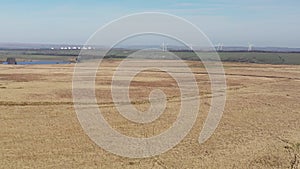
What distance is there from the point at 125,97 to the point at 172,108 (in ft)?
23.8

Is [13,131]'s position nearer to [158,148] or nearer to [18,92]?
[158,148]

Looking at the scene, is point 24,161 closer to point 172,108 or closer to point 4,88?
point 172,108

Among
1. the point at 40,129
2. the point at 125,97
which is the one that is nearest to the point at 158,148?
the point at 40,129

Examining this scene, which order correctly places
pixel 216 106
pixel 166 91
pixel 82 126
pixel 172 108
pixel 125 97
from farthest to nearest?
pixel 166 91 → pixel 125 97 → pixel 216 106 → pixel 172 108 → pixel 82 126

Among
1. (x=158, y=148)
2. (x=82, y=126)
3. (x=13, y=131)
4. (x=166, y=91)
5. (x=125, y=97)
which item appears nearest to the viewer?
(x=158, y=148)

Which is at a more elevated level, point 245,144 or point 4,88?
point 245,144

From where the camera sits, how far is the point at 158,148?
18766 millimetres

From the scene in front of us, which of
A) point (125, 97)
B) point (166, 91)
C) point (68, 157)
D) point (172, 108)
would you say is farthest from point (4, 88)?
point (68, 157)

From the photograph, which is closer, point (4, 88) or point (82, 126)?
point (82, 126)

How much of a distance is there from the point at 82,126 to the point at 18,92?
17.9 meters

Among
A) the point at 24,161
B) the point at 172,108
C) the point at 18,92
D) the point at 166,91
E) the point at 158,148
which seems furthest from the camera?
the point at 166,91

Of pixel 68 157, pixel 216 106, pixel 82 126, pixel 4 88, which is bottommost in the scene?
pixel 4 88

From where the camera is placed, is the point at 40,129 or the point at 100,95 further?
the point at 100,95

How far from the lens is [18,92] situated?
129 feet
